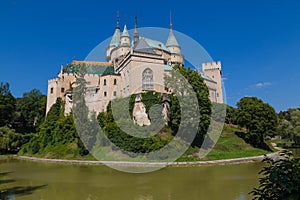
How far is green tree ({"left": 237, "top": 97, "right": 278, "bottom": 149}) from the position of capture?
28.9 metres

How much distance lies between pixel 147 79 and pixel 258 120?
14.9m

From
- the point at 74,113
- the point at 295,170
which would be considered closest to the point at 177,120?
the point at 74,113

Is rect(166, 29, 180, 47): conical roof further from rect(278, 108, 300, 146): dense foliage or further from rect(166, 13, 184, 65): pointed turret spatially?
rect(278, 108, 300, 146): dense foliage

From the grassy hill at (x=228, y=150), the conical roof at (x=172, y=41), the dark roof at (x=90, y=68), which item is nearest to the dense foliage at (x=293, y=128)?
the grassy hill at (x=228, y=150)

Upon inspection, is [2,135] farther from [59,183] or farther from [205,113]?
[205,113]

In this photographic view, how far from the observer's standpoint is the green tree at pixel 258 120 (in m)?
28.9

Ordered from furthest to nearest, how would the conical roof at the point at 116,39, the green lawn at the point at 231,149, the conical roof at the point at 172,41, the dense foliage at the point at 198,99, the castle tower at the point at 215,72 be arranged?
the conical roof at the point at 116,39 → the castle tower at the point at 215,72 → the conical roof at the point at 172,41 → the dense foliage at the point at 198,99 → the green lawn at the point at 231,149

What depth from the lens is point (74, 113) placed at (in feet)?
90.9

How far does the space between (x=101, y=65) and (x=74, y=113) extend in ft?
56.4

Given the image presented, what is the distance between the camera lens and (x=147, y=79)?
32.6 metres

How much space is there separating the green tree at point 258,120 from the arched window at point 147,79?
12.5m

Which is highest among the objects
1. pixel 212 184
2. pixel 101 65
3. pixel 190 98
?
pixel 101 65

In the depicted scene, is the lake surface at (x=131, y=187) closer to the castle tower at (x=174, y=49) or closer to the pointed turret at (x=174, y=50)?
the pointed turret at (x=174, y=50)

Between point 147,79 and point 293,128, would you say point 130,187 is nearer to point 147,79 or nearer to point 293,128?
point 147,79
